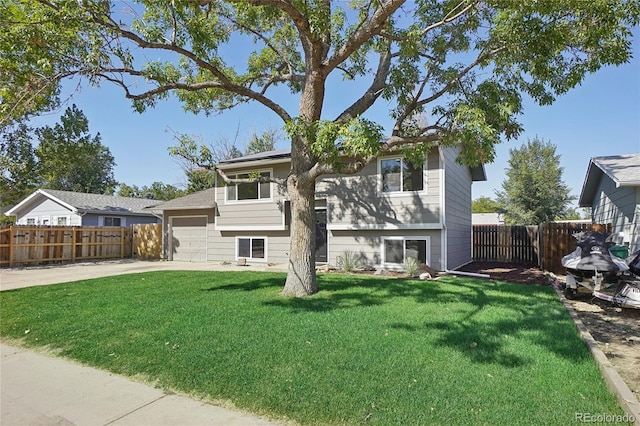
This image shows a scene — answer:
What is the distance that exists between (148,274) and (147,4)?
322 inches

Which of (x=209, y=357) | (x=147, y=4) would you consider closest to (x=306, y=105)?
(x=147, y=4)

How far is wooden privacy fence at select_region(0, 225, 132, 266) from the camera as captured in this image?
631 inches

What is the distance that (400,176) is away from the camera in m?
12.1

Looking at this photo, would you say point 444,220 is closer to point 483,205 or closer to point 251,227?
point 251,227

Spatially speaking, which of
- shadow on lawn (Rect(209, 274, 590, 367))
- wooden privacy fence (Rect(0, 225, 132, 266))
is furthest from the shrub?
wooden privacy fence (Rect(0, 225, 132, 266))

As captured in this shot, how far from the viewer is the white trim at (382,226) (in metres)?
11.4

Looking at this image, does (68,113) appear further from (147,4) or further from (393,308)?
(393,308)

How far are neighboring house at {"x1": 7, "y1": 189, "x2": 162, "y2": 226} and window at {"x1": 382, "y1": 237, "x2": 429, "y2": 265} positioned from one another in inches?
678

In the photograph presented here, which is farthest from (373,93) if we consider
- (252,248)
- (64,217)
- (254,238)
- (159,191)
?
(159,191)

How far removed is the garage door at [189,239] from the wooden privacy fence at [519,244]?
42.1 ft

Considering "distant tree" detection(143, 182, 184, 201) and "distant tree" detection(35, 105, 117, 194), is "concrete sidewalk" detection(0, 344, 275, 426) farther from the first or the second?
"distant tree" detection(143, 182, 184, 201)

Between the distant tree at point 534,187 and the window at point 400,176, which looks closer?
the window at point 400,176

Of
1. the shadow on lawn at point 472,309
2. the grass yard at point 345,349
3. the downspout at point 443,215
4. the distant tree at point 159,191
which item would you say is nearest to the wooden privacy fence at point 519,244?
the downspout at point 443,215

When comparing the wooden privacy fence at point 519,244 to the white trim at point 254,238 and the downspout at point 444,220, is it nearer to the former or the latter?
the downspout at point 444,220
